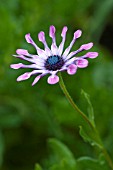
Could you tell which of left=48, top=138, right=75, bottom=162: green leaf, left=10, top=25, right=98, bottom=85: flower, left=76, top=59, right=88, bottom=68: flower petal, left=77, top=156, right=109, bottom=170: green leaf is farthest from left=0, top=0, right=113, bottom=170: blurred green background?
left=76, top=59, right=88, bottom=68: flower petal

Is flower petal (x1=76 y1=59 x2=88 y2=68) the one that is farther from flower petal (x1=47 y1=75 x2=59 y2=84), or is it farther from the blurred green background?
the blurred green background

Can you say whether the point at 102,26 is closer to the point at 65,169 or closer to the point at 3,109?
the point at 3,109

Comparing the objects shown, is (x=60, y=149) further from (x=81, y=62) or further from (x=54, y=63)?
(x=81, y=62)

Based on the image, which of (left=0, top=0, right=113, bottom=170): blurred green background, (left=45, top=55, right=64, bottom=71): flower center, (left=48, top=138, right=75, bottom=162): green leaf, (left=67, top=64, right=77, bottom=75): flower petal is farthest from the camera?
(left=0, top=0, right=113, bottom=170): blurred green background

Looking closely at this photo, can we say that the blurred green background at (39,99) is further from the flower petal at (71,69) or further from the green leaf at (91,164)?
the flower petal at (71,69)

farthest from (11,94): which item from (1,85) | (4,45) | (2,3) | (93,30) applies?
(93,30)
